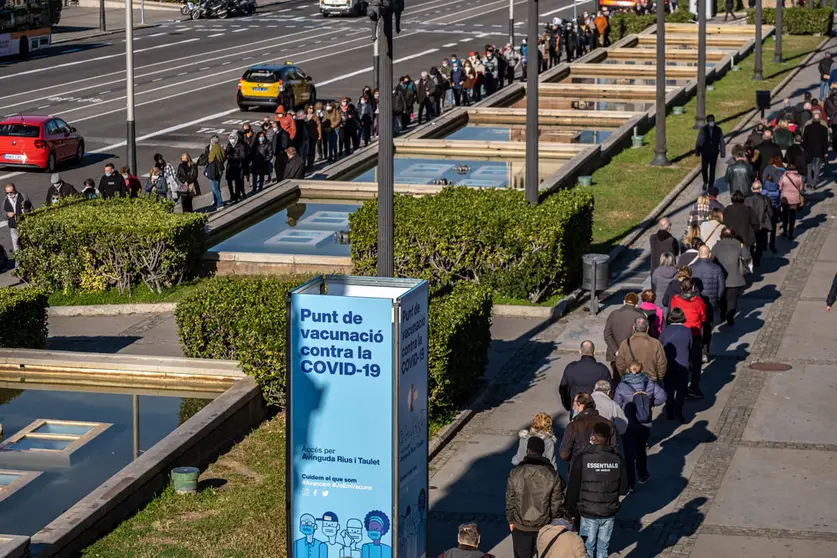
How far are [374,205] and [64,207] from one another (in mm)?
5492

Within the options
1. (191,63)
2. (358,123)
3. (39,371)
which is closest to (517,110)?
(358,123)

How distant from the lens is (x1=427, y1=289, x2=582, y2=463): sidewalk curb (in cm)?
1738

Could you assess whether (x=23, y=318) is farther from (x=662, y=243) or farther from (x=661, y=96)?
(x=661, y=96)

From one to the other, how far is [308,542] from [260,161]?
20.4 meters

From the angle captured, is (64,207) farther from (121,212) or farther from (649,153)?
(649,153)

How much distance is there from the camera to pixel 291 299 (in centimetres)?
1294

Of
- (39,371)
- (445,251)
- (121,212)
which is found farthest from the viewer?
(121,212)

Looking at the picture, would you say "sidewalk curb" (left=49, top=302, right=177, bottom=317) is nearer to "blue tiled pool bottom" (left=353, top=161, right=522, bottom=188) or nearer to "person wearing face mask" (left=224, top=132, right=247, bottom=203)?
"person wearing face mask" (left=224, top=132, right=247, bottom=203)

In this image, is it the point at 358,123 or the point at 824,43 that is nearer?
the point at 358,123

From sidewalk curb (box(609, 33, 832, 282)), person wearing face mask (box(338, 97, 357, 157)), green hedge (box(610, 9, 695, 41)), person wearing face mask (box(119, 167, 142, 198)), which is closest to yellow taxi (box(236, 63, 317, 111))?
person wearing face mask (box(338, 97, 357, 157))

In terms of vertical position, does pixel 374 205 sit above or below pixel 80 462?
above

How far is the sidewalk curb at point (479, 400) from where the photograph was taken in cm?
1738

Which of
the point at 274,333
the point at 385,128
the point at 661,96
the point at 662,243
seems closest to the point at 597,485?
the point at 385,128

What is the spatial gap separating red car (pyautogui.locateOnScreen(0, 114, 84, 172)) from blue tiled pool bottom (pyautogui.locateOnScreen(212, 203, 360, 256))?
8.51m
